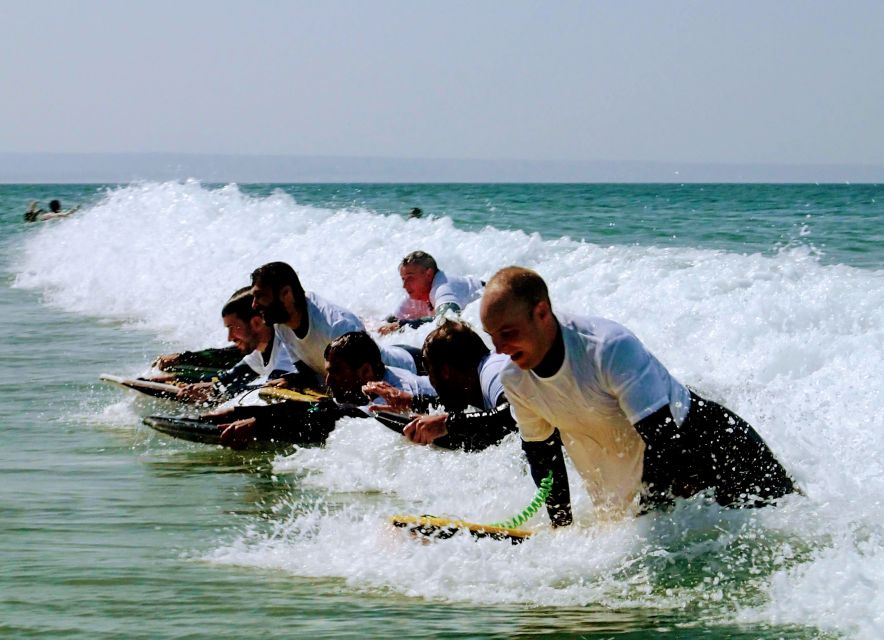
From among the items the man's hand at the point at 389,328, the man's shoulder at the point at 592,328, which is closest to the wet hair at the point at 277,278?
the man's hand at the point at 389,328

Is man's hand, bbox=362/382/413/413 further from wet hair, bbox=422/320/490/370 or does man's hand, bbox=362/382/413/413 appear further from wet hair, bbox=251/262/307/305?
wet hair, bbox=251/262/307/305

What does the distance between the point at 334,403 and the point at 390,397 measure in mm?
786

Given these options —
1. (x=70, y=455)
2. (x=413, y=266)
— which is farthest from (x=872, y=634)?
(x=413, y=266)

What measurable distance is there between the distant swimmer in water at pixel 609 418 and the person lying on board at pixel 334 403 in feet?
→ 7.78

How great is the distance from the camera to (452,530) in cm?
576

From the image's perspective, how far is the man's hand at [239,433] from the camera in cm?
848

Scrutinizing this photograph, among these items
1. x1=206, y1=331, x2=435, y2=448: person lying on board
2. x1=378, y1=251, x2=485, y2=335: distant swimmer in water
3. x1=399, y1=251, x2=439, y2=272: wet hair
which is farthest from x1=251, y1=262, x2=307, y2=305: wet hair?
x1=399, y1=251, x2=439, y2=272: wet hair

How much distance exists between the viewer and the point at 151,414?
1052cm

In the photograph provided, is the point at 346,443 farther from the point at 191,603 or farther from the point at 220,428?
the point at 191,603

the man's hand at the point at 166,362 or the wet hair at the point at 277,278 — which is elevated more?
the wet hair at the point at 277,278

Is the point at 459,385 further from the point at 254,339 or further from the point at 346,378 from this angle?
the point at 254,339

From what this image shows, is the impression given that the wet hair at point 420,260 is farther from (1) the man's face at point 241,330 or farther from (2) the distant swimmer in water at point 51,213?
(2) the distant swimmer in water at point 51,213

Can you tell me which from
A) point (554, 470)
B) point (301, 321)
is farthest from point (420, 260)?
point (554, 470)

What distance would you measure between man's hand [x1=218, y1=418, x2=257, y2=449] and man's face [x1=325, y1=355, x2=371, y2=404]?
0.74 m
